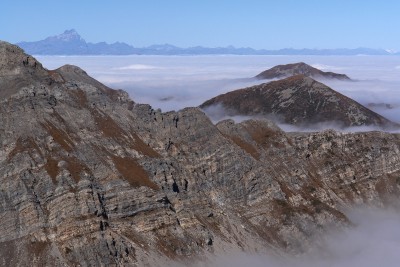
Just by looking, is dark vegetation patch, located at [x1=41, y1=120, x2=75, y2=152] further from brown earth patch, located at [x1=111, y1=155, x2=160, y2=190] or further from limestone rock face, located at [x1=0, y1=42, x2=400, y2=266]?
brown earth patch, located at [x1=111, y1=155, x2=160, y2=190]

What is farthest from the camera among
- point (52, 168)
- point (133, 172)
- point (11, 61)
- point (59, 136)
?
point (11, 61)

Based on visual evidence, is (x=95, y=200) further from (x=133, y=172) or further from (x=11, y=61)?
(x=11, y=61)

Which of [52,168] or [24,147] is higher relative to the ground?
[24,147]

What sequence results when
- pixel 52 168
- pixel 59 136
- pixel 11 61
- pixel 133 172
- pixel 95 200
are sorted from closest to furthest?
pixel 95 200, pixel 52 168, pixel 59 136, pixel 133 172, pixel 11 61

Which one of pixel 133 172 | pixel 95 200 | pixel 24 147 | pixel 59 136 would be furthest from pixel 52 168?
pixel 133 172

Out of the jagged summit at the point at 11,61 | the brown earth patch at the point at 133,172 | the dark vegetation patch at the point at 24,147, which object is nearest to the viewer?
the dark vegetation patch at the point at 24,147

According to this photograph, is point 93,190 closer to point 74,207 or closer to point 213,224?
point 74,207

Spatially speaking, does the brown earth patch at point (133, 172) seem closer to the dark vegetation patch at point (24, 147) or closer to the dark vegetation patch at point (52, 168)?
the dark vegetation patch at point (52, 168)

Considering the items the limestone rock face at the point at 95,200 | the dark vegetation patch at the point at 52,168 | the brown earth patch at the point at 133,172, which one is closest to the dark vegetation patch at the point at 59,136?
the limestone rock face at the point at 95,200

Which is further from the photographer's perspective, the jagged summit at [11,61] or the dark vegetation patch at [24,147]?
the jagged summit at [11,61]

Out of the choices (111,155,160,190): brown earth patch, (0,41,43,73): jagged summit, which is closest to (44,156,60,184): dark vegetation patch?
(111,155,160,190): brown earth patch

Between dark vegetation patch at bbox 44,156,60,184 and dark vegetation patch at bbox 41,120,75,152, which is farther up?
dark vegetation patch at bbox 41,120,75,152
